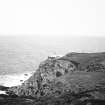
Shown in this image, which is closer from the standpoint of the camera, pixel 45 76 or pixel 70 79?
pixel 70 79

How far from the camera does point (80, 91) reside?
13594mm

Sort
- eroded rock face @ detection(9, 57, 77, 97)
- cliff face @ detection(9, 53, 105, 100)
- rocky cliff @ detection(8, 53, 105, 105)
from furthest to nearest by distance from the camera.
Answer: eroded rock face @ detection(9, 57, 77, 97)
cliff face @ detection(9, 53, 105, 100)
rocky cliff @ detection(8, 53, 105, 105)

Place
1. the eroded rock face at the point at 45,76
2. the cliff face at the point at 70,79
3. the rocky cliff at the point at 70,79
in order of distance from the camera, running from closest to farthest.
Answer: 1. the rocky cliff at the point at 70,79
2. the cliff face at the point at 70,79
3. the eroded rock face at the point at 45,76

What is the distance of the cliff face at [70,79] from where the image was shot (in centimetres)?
1382

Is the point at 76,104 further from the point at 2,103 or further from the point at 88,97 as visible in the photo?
the point at 2,103

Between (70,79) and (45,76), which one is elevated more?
(70,79)

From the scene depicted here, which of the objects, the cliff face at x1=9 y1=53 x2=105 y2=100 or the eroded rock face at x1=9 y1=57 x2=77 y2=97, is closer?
the cliff face at x1=9 y1=53 x2=105 y2=100

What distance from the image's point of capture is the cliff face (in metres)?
13.8

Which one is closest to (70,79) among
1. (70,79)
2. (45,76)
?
(70,79)

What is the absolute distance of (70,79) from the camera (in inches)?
632

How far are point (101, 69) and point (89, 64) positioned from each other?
5.76 feet

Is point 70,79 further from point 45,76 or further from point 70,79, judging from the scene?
point 45,76

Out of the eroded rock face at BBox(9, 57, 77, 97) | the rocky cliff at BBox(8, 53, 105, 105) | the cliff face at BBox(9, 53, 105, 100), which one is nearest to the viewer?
the rocky cliff at BBox(8, 53, 105, 105)

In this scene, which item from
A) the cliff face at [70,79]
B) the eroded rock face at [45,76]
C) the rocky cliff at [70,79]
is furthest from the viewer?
the eroded rock face at [45,76]
